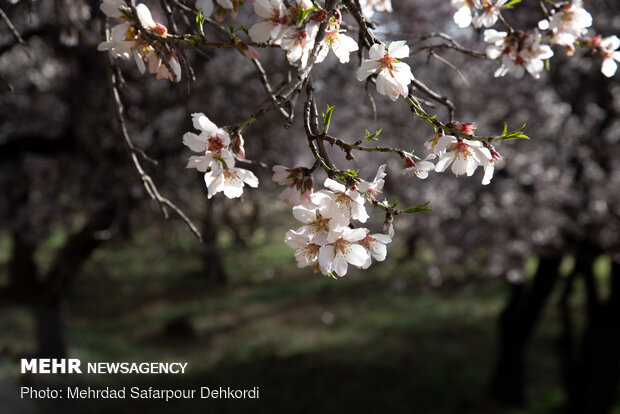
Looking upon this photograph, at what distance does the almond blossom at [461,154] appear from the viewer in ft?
3.79

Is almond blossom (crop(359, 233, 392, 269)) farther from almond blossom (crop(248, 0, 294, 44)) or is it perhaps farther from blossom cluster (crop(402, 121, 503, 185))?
almond blossom (crop(248, 0, 294, 44))

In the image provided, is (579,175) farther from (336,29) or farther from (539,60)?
(336,29)

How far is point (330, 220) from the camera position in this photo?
108 cm

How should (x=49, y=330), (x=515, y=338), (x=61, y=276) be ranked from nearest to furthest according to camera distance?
(x=61, y=276) → (x=49, y=330) → (x=515, y=338)

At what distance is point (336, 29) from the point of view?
3.82 ft

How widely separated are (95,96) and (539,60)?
5.00 m

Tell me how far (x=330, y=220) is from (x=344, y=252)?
0.07 meters

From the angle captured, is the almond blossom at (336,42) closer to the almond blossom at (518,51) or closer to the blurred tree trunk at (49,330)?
the almond blossom at (518,51)

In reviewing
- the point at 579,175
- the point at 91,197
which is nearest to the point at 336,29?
the point at 91,197

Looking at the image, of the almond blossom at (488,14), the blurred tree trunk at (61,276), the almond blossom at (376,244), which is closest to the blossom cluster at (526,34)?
the almond blossom at (488,14)

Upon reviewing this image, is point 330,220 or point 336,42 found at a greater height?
point 336,42

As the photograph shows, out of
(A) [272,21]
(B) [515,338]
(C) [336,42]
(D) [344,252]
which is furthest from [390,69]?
(B) [515,338]

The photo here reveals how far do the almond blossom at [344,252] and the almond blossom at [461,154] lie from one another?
226 mm

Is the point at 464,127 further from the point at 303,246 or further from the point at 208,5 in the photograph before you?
the point at 208,5
